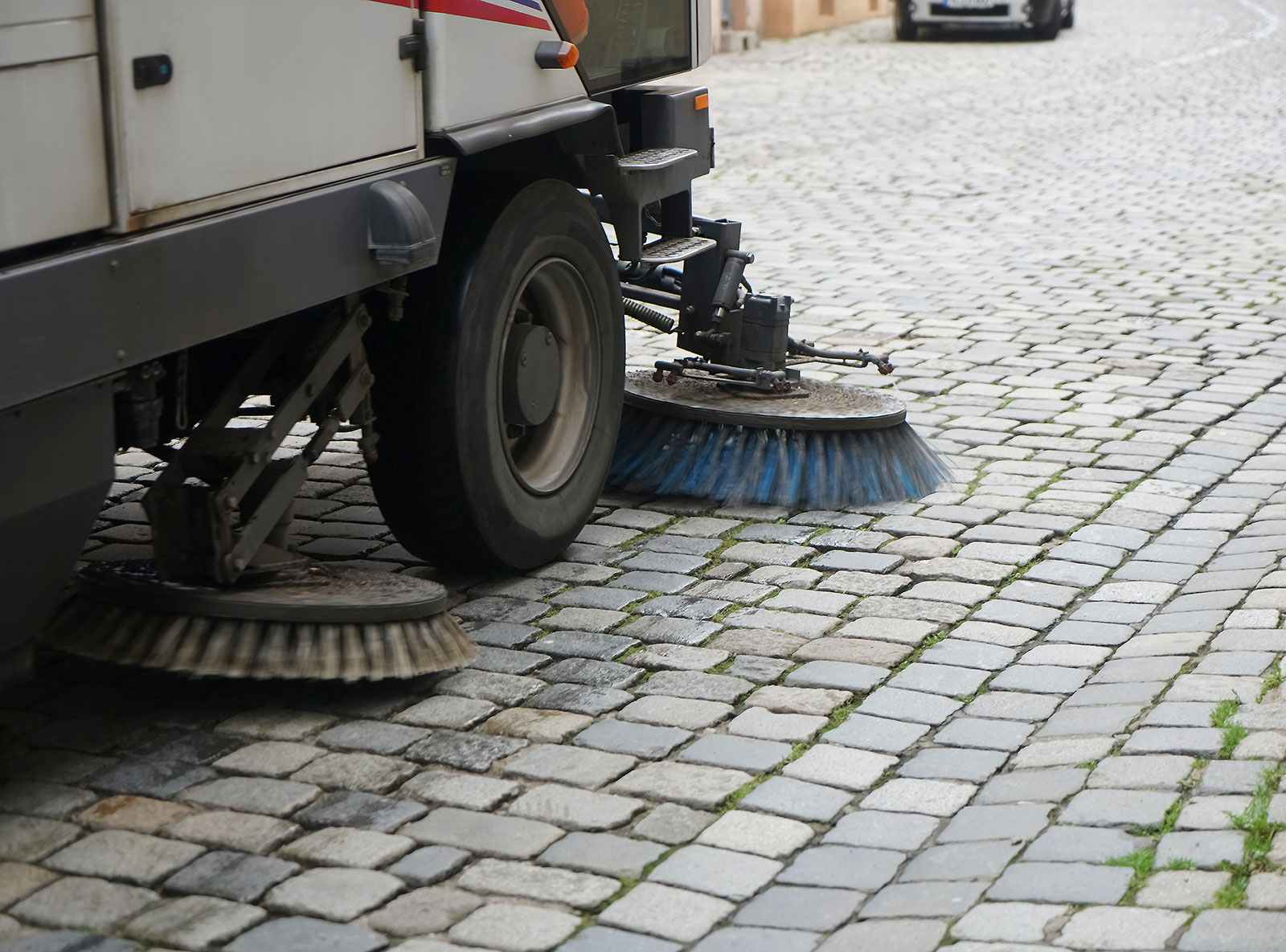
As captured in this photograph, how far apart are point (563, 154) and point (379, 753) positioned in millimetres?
1789

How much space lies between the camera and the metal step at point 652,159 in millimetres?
4711

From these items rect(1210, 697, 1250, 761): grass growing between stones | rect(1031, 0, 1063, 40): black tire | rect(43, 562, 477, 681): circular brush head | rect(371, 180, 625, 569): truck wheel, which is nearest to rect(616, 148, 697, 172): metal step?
rect(371, 180, 625, 569): truck wheel

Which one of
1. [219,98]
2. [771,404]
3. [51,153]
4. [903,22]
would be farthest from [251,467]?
[903,22]

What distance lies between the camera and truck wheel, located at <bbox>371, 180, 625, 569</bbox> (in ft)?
13.6

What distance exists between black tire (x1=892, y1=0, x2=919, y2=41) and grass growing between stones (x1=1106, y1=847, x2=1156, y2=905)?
2183 cm

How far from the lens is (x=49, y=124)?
9.39 ft

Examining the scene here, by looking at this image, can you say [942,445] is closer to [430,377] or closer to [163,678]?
[430,377]

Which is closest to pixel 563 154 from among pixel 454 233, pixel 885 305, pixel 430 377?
pixel 454 233

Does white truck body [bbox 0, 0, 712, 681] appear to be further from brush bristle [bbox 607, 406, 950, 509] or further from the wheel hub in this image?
brush bristle [bbox 607, 406, 950, 509]

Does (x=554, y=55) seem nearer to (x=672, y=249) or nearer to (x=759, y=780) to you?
(x=672, y=249)

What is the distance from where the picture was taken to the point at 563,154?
4.58 meters

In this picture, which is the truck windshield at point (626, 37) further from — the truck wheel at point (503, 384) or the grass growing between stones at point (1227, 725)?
the grass growing between stones at point (1227, 725)

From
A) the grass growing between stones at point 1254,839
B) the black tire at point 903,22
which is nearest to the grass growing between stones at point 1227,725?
the grass growing between stones at point 1254,839

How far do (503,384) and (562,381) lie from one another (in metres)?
0.32
